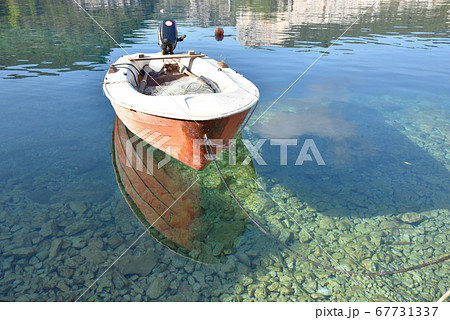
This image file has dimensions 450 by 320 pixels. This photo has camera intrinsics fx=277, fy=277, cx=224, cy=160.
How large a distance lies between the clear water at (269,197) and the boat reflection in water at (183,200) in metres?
0.11

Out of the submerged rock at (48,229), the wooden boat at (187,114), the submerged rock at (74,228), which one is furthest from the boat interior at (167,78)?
the submerged rock at (48,229)

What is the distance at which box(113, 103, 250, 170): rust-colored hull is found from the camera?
5867 millimetres

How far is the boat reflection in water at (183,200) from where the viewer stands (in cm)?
540

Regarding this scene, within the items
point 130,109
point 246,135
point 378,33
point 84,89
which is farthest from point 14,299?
point 378,33

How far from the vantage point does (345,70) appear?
1566 centimetres

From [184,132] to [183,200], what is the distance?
159 centimetres

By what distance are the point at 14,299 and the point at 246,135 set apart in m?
6.96

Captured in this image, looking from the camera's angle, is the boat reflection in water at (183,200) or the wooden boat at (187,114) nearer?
the boat reflection in water at (183,200)

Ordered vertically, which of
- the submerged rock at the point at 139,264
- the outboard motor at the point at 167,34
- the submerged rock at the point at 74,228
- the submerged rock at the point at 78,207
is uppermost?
the outboard motor at the point at 167,34

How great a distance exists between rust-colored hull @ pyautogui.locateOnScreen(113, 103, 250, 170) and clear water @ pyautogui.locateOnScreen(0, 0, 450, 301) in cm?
108

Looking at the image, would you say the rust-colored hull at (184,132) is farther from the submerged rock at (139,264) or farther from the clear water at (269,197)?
the submerged rock at (139,264)

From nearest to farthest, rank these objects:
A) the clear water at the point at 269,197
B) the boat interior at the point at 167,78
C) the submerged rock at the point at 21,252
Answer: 1. the clear water at the point at 269,197
2. the submerged rock at the point at 21,252
3. the boat interior at the point at 167,78
